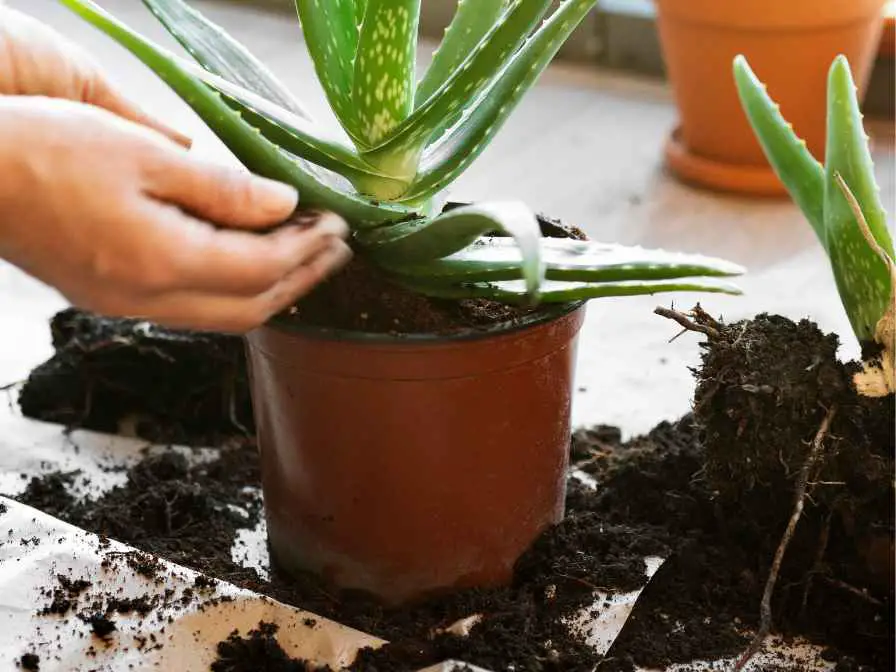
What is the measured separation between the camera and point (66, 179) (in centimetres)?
76

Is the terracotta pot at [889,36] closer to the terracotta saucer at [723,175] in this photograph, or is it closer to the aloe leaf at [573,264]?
the terracotta saucer at [723,175]

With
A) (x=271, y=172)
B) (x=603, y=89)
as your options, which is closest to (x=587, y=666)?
(x=271, y=172)

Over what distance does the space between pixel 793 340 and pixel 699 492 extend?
19cm

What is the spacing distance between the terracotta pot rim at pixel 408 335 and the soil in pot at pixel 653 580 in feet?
0.63

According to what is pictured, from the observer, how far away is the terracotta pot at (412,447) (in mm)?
914

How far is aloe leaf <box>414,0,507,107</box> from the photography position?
40.1 inches

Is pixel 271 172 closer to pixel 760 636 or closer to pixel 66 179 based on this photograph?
→ pixel 66 179

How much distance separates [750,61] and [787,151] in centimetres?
90

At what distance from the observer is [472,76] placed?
2.90 ft

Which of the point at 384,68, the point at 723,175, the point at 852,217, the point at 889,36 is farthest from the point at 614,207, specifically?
the point at 384,68

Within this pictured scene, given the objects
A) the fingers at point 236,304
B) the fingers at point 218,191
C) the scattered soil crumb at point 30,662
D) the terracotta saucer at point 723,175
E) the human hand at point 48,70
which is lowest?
the scattered soil crumb at point 30,662

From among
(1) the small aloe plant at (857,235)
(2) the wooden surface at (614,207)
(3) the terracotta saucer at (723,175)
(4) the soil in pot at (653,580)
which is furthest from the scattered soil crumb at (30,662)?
(3) the terracotta saucer at (723,175)

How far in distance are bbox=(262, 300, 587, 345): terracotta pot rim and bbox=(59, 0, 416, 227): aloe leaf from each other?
0.10 metres

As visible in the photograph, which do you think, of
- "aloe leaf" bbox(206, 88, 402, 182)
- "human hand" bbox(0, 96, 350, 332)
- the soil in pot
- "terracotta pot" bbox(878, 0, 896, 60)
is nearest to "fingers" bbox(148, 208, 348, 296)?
"human hand" bbox(0, 96, 350, 332)
